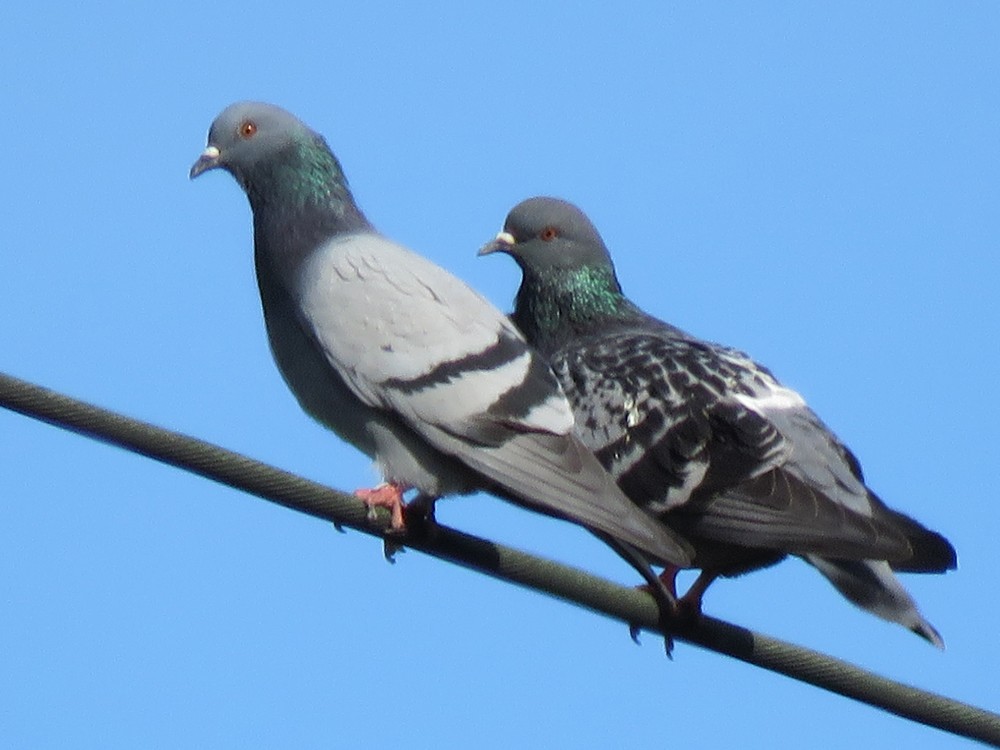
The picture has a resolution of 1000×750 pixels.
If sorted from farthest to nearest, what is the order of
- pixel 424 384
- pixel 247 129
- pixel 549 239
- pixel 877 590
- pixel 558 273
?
1. pixel 549 239
2. pixel 558 273
3. pixel 247 129
4. pixel 877 590
5. pixel 424 384

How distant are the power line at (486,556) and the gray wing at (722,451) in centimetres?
107

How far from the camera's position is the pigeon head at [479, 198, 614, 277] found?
11406 mm

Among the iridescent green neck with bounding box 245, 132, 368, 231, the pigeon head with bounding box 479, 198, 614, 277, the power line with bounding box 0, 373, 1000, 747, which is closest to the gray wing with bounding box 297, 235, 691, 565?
the power line with bounding box 0, 373, 1000, 747

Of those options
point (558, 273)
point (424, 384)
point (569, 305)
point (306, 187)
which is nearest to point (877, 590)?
point (424, 384)

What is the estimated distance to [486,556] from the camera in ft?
20.8

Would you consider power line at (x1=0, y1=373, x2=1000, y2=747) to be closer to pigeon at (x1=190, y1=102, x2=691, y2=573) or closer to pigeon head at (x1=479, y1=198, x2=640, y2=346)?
pigeon at (x1=190, y1=102, x2=691, y2=573)

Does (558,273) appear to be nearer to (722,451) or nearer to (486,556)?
(722,451)

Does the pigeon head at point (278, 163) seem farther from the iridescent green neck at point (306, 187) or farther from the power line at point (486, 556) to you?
the power line at point (486, 556)

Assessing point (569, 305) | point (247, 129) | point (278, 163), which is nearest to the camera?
point (278, 163)

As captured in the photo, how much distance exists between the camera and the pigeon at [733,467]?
321 inches

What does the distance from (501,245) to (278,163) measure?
2667 mm

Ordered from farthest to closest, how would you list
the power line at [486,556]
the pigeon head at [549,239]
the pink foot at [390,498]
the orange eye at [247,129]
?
the pigeon head at [549,239]
the orange eye at [247,129]
the pink foot at [390,498]
the power line at [486,556]

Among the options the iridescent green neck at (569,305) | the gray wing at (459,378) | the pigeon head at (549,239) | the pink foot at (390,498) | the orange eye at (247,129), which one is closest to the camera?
the pink foot at (390,498)

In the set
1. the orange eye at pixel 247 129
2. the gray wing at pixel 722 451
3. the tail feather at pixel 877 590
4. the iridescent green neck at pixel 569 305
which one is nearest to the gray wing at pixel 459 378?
the gray wing at pixel 722 451
